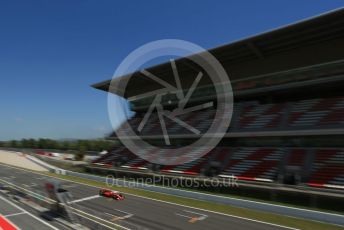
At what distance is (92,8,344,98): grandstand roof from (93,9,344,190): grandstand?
8cm

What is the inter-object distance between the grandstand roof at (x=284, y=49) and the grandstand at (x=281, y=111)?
82mm

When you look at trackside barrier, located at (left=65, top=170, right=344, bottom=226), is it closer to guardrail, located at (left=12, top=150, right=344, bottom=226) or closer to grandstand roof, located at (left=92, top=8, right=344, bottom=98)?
guardrail, located at (left=12, top=150, right=344, bottom=226)

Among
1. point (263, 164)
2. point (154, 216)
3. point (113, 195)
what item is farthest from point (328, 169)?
point (113, 195)

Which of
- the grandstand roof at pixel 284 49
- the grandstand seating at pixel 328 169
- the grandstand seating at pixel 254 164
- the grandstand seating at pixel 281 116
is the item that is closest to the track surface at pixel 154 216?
the grandstand seating at pixel 328 169

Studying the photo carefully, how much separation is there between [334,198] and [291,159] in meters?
7.40

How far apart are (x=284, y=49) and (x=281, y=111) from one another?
7056 mm

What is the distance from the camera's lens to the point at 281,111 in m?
35.2

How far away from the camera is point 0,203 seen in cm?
2906

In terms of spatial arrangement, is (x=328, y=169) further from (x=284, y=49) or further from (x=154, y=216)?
(x=154, y=216)

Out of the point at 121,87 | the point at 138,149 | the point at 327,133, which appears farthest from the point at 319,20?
the point at 121,87

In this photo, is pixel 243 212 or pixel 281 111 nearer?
pixel 243 212

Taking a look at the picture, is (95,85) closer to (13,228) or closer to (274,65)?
(274,65)

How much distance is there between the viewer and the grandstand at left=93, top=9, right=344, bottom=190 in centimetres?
2900

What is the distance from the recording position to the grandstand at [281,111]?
95.1ft
